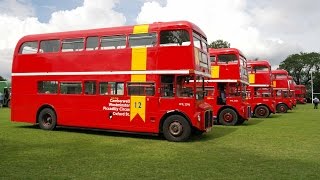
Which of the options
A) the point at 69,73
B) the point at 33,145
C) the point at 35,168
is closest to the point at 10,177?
the point at 35,168

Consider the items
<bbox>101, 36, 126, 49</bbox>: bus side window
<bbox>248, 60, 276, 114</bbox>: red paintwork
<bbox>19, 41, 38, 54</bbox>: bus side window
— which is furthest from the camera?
<bbox>248, 60, 276, 114</bbox>: red paintwork

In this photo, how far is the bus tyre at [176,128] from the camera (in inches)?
511

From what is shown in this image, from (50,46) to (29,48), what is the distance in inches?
42.4

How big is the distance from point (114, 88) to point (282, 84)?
22.0 meters

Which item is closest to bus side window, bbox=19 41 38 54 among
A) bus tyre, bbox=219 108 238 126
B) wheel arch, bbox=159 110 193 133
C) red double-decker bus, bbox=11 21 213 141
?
red double-decker bus, bbox=11 21 213 141

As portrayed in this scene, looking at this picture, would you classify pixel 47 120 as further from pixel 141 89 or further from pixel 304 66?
pixel 304 66

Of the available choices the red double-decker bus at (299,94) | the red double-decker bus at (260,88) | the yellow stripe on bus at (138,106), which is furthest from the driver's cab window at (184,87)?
the red double-decker bus at (299,94)

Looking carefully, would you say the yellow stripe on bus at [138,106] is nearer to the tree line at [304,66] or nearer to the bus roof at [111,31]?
the bus roof at [111,31]

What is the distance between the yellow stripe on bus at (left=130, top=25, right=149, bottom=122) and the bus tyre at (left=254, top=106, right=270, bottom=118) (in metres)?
14.8

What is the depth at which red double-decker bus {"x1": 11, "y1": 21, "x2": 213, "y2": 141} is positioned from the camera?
517 inches

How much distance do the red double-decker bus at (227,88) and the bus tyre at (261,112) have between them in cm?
672

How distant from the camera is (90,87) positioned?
15.0m

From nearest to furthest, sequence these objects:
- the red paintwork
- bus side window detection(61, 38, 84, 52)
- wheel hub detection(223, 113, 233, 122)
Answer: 1. bus side window detection(61, 38, 84, 52)
2. wheel hub detection(223, 113, 233, 122)
3. the red paintwork

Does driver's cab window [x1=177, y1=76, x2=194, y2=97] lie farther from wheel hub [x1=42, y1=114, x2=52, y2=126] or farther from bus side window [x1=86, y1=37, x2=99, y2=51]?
wheel hub [x1=42, y1=114, x2=52, y2=126]
